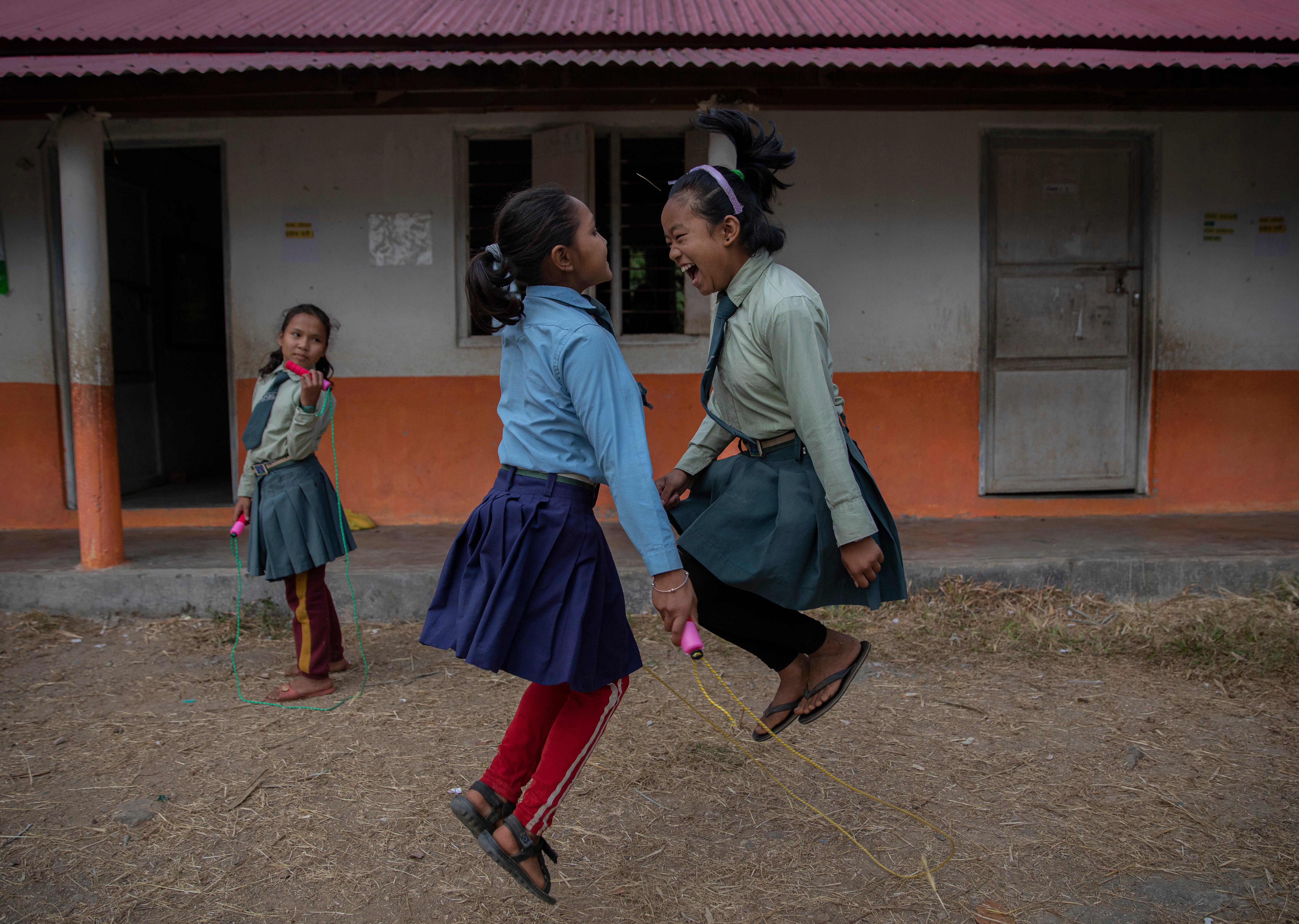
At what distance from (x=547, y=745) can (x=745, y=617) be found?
683 millimetres

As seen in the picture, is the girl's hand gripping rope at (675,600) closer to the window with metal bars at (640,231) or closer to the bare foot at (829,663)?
the bare foot at (829,663)

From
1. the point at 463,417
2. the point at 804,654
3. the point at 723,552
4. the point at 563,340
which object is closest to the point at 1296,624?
the point at 804,654

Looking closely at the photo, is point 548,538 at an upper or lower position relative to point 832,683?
upper

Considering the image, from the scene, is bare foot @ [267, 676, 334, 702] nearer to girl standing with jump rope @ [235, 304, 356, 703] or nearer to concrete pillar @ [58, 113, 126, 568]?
girl standing with jump rope @ [235, 304, 356, 703]

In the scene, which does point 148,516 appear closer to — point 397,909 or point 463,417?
point 463,417

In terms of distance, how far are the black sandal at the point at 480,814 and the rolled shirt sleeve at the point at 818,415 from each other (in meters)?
1.01

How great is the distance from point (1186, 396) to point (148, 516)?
711 cm

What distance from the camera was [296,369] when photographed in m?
3.55

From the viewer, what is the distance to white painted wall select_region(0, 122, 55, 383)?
6.11 meters

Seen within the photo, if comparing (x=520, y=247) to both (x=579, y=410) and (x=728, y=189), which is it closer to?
(x=579, y=410)

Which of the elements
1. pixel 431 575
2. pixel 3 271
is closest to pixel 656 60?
pixel 431 575

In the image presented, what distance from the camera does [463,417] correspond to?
618cm


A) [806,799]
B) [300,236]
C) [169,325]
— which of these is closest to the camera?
[806,799]

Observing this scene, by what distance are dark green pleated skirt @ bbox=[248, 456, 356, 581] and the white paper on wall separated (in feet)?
9.01
